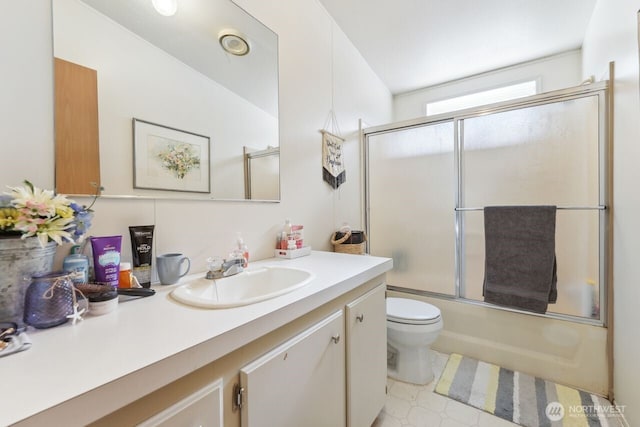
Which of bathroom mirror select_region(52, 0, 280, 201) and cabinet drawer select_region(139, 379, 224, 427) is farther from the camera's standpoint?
bathroom mirror select_region(52, 0, 280, 201)

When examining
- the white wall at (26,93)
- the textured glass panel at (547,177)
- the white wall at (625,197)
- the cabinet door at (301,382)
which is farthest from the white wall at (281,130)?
the white wall at (625,197)

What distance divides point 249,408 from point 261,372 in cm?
8

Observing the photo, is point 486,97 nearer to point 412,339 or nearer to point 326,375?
point 412,339

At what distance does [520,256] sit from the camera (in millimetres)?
1658

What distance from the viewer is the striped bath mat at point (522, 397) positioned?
132 centimetres

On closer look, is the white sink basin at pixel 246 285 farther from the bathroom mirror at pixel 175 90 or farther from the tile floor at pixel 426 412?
the tile floor at pixel 426 412

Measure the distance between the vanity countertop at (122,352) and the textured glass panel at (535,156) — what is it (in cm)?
171

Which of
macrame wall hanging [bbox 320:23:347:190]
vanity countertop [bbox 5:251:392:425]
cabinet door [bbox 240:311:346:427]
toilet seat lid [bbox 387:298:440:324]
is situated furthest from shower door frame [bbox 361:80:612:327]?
vanity countertop [bbox 5:251:392:425]

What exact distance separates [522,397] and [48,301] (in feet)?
7.00

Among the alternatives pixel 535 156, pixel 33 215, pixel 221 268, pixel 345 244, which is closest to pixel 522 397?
pixel 345 244

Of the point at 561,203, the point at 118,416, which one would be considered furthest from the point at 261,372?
the point at 561,203

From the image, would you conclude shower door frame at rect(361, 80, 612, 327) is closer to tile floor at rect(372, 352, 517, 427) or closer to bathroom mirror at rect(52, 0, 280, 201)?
tile floor at rect(372, 352, 517, 427)

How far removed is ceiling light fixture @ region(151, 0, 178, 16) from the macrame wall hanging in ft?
3.27

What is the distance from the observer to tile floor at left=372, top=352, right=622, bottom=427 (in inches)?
51.7
